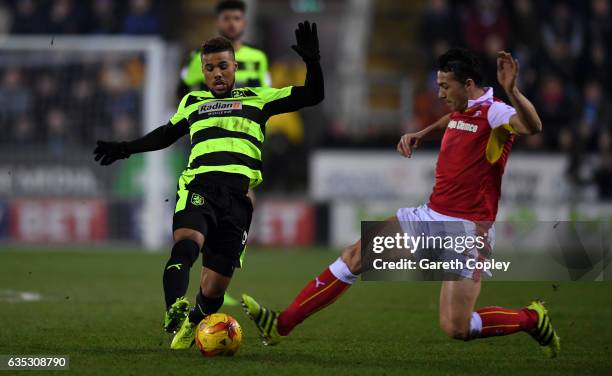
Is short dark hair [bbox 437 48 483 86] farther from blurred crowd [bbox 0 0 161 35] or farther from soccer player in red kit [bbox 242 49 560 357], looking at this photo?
blurred crowd [bbox 0 0 161 35]

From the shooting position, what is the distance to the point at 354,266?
20.7 feet

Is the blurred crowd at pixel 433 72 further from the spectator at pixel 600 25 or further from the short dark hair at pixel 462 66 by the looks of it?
the short dark hair at pixel 462 66

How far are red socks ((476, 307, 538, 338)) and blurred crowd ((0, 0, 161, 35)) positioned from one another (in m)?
12.7

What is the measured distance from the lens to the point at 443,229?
627cm

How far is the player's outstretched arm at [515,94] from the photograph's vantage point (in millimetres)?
5520

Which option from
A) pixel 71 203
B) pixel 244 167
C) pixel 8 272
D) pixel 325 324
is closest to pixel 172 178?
pixel 71 203

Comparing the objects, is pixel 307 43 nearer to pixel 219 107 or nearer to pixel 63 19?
pixel 219 107

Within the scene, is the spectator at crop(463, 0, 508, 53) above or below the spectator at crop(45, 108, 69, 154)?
above

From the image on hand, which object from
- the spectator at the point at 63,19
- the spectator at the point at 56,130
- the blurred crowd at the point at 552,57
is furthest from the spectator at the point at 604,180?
the spectator at the point at 63,19

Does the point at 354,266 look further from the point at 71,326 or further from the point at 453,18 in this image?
the point at 453,18

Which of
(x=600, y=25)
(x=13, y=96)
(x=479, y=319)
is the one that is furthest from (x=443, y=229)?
(x=600, y=25)

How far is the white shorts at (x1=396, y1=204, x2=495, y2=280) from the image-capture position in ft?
20.3

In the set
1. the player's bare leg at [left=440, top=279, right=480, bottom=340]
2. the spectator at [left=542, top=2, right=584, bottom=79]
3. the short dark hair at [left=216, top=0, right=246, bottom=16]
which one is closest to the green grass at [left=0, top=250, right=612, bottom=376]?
the player's bare leg at [left=440, top=279, right=480, bottom=340]

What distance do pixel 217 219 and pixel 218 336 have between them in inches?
28.2
